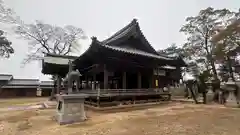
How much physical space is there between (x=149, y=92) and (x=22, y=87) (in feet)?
90.1

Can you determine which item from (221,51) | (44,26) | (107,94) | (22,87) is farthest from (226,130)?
(22,87)

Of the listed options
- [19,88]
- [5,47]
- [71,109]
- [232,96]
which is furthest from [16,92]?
[232,96]

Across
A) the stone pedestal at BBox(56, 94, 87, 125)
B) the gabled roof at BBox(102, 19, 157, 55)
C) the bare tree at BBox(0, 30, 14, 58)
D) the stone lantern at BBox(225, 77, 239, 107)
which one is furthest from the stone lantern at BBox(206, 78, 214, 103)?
the bare tree at BBox(0, 30, 14, 58)

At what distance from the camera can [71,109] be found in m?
6.85

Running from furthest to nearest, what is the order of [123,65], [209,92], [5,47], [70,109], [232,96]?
[5,47]
[209,92]
[123,65]
[232,96]
[70,109]

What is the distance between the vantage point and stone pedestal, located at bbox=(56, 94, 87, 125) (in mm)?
6609

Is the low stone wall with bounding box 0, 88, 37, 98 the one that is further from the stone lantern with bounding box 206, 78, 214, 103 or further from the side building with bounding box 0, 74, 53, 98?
the stone lantern with bounding box 206, 78, 214, 103

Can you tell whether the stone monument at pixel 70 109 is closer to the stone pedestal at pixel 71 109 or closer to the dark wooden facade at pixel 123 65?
the stone pedestal at pixel 71 109

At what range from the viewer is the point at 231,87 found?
38.9ft

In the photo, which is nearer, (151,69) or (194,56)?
(151,69)

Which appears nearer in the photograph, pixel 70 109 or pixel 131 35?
pixel 70 109

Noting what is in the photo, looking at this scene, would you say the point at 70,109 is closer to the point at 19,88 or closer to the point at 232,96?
the point at 232,96

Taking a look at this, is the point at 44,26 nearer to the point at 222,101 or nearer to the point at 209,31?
the point at 209,31

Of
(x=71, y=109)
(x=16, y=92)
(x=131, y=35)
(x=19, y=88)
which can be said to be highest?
(x=131, y=35)
